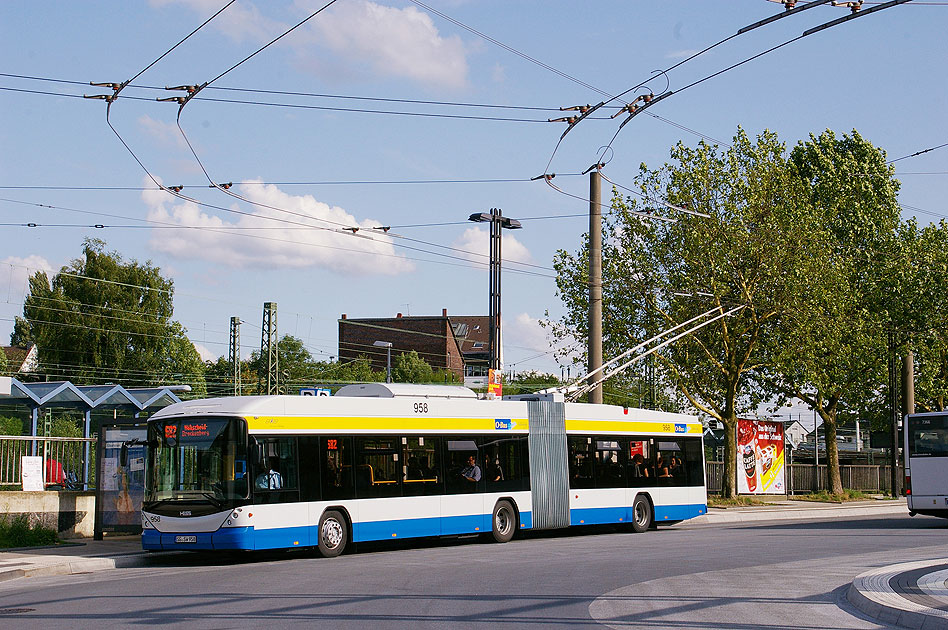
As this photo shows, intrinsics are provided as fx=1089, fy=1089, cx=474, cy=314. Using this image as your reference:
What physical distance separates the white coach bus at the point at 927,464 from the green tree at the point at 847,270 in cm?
Answer: 896

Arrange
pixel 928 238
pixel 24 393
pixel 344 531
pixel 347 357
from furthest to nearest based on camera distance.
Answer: pixel 347 357 < pixel 928 238 < pixel 24 393 < pixel 344 531

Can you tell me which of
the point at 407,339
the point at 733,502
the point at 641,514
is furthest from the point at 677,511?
the point at 407,339

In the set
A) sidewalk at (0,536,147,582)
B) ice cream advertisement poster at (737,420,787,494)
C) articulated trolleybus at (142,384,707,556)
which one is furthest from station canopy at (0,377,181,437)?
ice cream advertisement poster at (737,420,787,494)

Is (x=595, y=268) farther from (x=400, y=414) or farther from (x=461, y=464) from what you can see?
(x=400, y=414)

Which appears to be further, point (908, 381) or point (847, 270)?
point (908, 381)

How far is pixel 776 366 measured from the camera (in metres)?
34.9

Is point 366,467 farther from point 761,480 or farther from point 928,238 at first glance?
point 928,238

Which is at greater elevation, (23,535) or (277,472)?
(277,472)

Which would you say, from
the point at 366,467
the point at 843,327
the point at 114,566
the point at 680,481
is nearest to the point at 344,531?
the point at 366,467

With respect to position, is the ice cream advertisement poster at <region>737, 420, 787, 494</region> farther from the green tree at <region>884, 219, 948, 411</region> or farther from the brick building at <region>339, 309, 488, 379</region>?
the brick building at <region>339, 309, 488, 379</region>

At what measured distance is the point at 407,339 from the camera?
377ft

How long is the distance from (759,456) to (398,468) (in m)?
23.1

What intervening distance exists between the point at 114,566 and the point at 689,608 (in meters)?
9.74

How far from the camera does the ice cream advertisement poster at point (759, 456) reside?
Answer: 39.2 m
